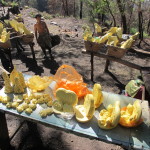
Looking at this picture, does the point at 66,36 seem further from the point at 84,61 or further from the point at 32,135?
the point at 32,135

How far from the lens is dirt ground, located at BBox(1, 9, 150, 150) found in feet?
11.3

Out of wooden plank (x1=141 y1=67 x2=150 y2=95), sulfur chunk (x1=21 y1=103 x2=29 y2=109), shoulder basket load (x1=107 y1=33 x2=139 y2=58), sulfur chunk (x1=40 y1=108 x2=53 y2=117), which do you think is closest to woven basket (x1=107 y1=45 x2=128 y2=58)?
shoulder basket load (x1=107 y1=33 x2=139 y2=58)

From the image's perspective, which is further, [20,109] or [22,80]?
[22,80]

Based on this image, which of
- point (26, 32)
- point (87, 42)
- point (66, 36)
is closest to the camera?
point (87, 42)

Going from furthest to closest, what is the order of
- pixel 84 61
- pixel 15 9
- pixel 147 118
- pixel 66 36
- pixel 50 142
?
pixel 15 9 → pixel 66 36 → pixel 84 61 → pixel 50 142 → pixel 147 118

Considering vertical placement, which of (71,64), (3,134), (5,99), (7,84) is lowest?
(71,64)

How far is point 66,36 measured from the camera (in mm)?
9758

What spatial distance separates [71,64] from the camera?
6.65 m

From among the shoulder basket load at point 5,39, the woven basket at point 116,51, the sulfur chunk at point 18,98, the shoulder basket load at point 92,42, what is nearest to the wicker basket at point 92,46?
A: the shoulder basket load at point 92,42

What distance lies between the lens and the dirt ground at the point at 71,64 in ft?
11.3

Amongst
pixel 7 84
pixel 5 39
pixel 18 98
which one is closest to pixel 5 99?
pixel 18 98

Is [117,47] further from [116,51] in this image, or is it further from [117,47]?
[116,51]

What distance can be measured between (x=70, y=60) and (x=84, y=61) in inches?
20.8

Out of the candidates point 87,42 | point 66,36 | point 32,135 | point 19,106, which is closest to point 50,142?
point 32,135
